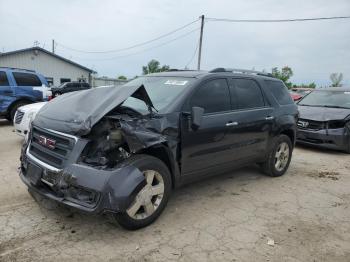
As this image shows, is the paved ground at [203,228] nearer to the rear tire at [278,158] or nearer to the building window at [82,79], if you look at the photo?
the rear tire at [278,158]

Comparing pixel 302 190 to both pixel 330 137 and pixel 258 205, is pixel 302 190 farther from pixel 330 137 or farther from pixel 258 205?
pixel 330 137

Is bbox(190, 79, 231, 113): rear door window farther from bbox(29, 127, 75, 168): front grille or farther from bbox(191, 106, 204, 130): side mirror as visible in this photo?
bbox(29, 127, 75, 168): front grille

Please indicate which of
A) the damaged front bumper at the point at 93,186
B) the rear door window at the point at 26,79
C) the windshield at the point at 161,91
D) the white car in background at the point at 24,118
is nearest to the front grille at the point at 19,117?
the white car in background at the point at 24,118

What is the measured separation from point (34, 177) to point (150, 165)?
4.12 feet

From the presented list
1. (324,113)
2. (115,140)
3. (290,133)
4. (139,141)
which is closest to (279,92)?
(290,133)

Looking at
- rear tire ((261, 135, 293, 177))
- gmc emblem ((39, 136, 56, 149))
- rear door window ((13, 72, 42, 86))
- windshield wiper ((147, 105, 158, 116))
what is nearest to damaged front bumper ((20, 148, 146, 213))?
gmc emblem ((39, 136, 56, 149))

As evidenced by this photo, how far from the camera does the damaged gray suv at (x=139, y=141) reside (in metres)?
3.15

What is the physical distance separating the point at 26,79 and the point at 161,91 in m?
8.49

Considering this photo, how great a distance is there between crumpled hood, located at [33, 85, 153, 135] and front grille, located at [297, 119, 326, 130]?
6.00 m

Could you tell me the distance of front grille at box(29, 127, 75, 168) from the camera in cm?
328

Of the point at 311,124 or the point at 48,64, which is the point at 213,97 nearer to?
the point at 311,124

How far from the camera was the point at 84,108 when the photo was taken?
3600 millimetres

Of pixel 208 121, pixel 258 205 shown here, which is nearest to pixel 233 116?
pixel 208 121

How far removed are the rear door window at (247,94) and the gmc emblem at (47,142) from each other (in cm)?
260
